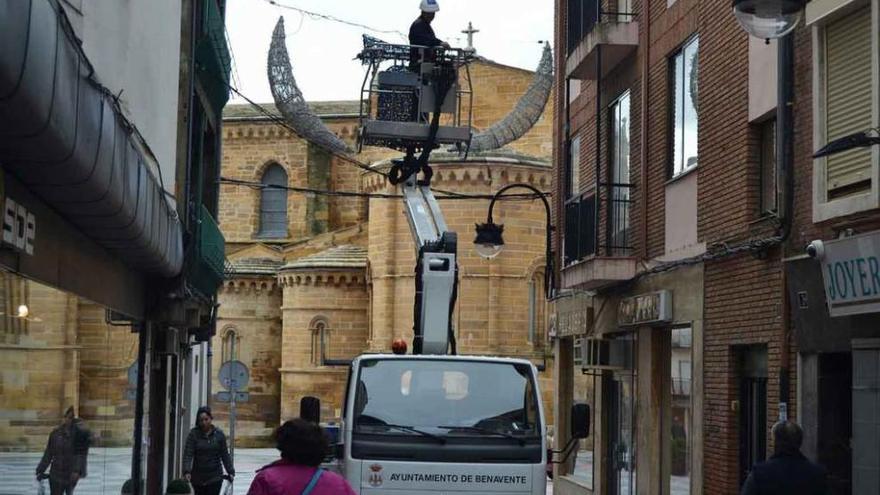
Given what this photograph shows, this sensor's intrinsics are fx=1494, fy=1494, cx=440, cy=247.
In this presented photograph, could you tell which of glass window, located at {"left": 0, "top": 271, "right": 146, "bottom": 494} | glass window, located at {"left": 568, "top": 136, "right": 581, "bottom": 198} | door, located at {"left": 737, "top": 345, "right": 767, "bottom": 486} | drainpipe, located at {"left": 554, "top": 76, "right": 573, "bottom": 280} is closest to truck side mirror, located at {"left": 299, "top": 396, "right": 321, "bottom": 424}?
glass window, located at {"left": 0, "top": 271, "right": 146, "bottom": 494}

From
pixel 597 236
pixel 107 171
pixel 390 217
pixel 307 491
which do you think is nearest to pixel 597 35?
pixel 597 236

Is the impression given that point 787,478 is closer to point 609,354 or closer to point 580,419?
point 580,419

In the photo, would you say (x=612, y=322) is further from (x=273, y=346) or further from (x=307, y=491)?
(x=273, y=346)

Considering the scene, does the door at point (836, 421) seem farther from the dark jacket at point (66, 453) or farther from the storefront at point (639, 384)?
the dark jacket at point (66, 453)

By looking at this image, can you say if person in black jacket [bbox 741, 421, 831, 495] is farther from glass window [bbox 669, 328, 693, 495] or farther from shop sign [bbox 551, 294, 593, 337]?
shop sign [bbox 551, 294, 593, 337]

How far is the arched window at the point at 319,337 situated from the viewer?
5584 centimetres

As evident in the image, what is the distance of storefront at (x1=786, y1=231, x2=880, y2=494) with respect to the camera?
11.6m

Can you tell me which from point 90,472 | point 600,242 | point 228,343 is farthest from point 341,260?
point 90,472

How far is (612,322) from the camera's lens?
2097 centimetres

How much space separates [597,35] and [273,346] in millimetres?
41739

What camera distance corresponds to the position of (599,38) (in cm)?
1962

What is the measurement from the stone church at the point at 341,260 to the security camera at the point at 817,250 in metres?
33.4

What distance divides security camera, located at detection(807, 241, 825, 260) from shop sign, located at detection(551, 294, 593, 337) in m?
9.79

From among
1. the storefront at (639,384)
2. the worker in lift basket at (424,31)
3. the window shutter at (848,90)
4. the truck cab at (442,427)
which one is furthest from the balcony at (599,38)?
the truck cab at (442,427)
